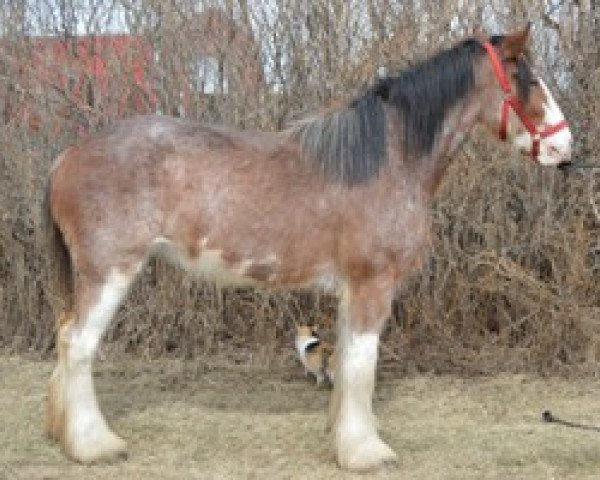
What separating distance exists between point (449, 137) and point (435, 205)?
1.77 metres

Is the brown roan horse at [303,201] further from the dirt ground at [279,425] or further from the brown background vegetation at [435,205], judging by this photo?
the brown background vegetation at [435,205]

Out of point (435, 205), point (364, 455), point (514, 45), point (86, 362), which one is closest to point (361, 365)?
point (364, 455)

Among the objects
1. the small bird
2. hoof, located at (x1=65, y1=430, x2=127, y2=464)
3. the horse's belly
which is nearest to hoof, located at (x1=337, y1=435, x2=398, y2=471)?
the horse's belly

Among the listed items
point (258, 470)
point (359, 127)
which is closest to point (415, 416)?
point (258, 470)

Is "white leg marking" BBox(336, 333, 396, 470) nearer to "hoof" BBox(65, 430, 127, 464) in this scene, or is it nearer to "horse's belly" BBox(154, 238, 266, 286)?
"horse's belly" BBox(154, 238, 266, 286)

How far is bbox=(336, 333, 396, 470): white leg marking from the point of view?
13.6 ft

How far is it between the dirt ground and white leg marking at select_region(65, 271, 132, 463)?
0.34 feet

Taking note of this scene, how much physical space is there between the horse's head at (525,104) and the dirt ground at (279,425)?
1475mm

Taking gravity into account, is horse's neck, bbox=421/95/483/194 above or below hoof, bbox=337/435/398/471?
above

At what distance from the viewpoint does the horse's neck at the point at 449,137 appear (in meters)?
4.35

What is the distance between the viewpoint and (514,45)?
167 inches

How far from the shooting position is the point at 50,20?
7090mm

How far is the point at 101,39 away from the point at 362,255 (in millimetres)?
3666

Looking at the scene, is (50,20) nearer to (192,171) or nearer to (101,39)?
(101,39)
